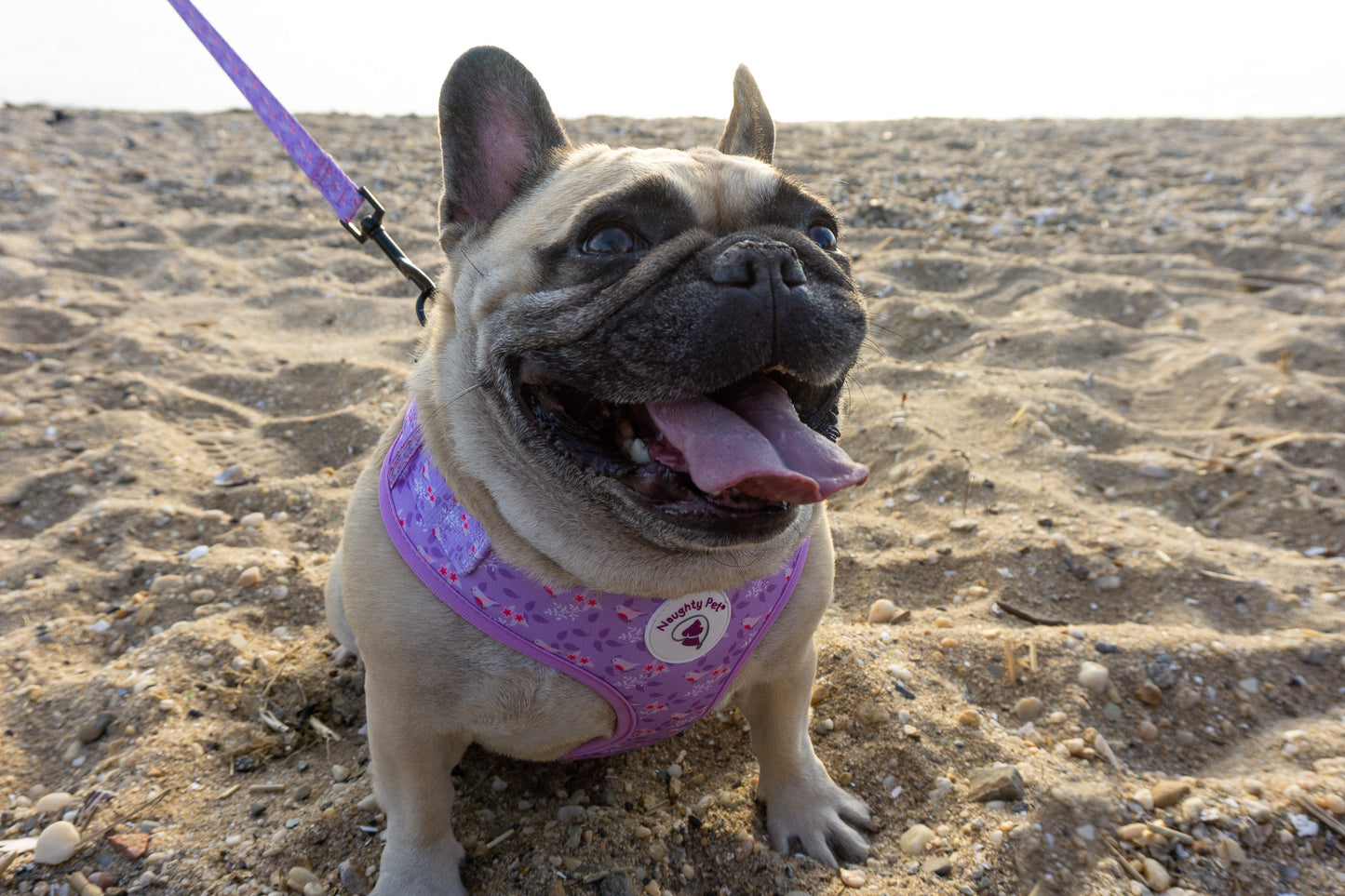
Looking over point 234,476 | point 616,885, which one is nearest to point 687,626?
point 616,885

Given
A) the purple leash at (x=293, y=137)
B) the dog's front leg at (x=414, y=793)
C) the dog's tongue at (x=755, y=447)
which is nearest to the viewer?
the dog's tongue at (x=755, y=447)

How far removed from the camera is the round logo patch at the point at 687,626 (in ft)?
6.23

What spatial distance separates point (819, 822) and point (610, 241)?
5.29 feet

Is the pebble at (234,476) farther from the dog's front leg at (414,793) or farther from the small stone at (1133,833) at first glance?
the small stone at (1133,833)

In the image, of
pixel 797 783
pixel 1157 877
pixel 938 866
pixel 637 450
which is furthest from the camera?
pixel 797 783

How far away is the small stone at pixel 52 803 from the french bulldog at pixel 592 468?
0.86 meters

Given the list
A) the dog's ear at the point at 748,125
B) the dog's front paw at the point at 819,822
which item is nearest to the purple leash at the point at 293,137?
the dog's ear at the point at 748,125

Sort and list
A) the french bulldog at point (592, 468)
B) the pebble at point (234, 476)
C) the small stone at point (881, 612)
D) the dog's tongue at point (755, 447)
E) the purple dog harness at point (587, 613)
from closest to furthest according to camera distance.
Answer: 1. the dog's tongue at point (755, 447)
2. the french bulldog at point (592, 468)
3. the purple dog harness at point (587, 613)
4. the small stone at point (881, 612)
5. the pebble at point (234, 476)

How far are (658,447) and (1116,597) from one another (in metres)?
2.13

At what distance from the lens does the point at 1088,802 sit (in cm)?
216

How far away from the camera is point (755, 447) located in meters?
1.62

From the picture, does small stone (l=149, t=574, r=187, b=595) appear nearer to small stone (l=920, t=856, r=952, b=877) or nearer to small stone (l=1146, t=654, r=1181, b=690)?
small stone (l=920, t=856, r=952, b=877)

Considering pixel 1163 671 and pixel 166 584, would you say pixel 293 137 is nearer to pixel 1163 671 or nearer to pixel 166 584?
pixel 166 584

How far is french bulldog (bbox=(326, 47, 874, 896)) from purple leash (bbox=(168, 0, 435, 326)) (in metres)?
0.76
